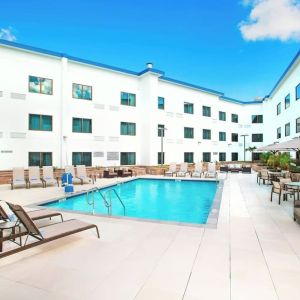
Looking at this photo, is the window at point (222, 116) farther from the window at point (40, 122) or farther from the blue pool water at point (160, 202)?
the window at point (40, 122)

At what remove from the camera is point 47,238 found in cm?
471

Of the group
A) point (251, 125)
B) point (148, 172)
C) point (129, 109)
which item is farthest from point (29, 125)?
point (251, 125)

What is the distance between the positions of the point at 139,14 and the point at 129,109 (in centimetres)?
790

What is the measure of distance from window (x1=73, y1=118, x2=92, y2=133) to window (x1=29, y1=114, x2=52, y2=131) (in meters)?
1.92

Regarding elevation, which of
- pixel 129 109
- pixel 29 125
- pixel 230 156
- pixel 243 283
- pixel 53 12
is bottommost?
pixel 243 283

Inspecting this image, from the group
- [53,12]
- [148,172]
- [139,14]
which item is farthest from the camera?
[148,172]

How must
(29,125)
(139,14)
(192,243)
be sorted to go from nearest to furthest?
(192,243) → (29,125) → (139,14)

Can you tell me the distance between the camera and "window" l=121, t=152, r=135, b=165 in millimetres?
21859

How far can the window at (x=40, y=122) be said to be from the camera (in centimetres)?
1720

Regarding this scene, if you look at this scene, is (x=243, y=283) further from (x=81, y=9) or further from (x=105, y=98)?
(x=81, y=9)

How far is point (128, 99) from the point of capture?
877 inches

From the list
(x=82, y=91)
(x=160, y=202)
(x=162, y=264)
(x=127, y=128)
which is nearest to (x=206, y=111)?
(x=127, y=128)

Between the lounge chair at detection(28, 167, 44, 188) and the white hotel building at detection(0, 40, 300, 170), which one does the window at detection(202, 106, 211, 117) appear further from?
the lounge chair at detection(28, 167, 44, 188)

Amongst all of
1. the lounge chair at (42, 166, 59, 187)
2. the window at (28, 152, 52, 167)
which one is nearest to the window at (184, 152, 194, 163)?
the window at (28, 152, 52, 167)
